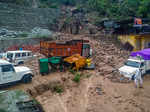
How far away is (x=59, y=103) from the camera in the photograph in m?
7.89

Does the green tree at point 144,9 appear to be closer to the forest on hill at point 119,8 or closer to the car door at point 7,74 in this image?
the forest on hill at point 119,8

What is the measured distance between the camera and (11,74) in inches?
342

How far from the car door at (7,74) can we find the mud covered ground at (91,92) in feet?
2.21

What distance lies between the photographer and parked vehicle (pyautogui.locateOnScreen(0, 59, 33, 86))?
835 cm

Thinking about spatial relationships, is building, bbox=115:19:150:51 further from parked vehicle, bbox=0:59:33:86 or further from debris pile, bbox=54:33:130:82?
parked vehicle, bbox=0:59:33:86

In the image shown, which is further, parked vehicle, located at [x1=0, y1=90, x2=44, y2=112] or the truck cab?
the truck cab

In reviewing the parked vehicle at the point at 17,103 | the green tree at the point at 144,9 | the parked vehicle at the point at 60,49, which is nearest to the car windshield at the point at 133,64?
the parked vehicle at the point at 60,49

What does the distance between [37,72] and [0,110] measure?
7113 millimetres

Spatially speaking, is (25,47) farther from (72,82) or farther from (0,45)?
(72,82)

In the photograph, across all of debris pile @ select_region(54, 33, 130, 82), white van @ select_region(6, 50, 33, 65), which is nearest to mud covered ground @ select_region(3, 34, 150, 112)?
debris pile @ select_region(54, 33, 130, 82)

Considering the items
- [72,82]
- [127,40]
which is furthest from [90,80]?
[127,40]

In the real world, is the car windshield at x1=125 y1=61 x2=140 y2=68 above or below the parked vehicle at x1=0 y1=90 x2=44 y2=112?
below

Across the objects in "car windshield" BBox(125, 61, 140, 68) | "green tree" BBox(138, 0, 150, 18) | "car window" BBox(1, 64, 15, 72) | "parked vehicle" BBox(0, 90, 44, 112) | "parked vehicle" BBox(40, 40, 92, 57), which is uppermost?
"green tree" BBox(138, 0, 150, 18)

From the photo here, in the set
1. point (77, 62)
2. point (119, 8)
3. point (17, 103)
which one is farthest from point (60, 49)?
point (119, 8)
